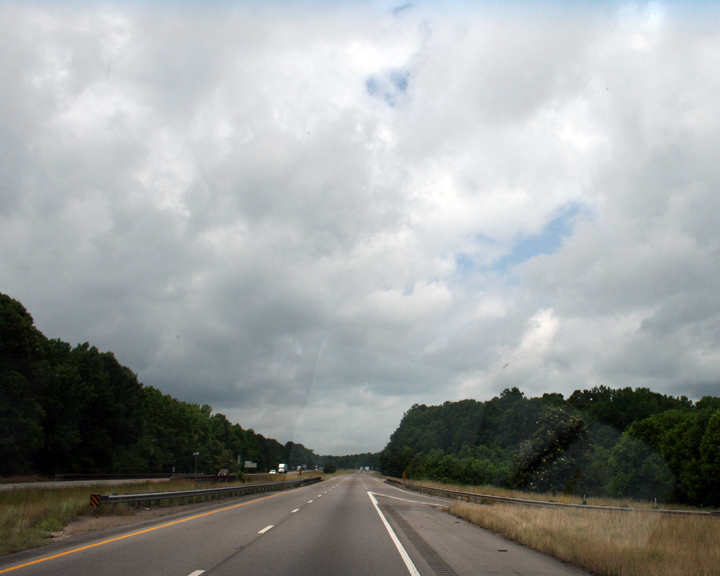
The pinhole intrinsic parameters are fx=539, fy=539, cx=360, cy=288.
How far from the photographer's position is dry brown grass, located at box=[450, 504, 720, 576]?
9.18 m

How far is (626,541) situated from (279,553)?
7348mm

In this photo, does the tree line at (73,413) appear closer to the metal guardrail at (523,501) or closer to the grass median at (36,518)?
the grass median at (36,518)

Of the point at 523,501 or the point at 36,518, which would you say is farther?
the point at 523,501

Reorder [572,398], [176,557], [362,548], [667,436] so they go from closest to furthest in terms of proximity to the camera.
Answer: [176,557], [362,548], [667,436], [572,398]

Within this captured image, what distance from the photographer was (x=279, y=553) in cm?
1067

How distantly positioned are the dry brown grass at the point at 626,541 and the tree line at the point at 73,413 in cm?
5063

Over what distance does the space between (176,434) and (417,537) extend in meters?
113

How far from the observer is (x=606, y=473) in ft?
175

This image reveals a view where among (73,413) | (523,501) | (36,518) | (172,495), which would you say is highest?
(73,413)

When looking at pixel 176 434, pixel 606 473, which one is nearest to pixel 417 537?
pixel 606 473

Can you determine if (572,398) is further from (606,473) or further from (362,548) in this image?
(362,548)

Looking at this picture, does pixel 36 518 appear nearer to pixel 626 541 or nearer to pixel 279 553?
pixel 279 553

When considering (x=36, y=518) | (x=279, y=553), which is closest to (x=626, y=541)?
(x=279, y=553)

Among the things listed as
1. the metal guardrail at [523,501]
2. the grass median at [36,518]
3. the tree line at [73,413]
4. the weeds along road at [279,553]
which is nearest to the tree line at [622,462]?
the metal guardrail at [523,501]
